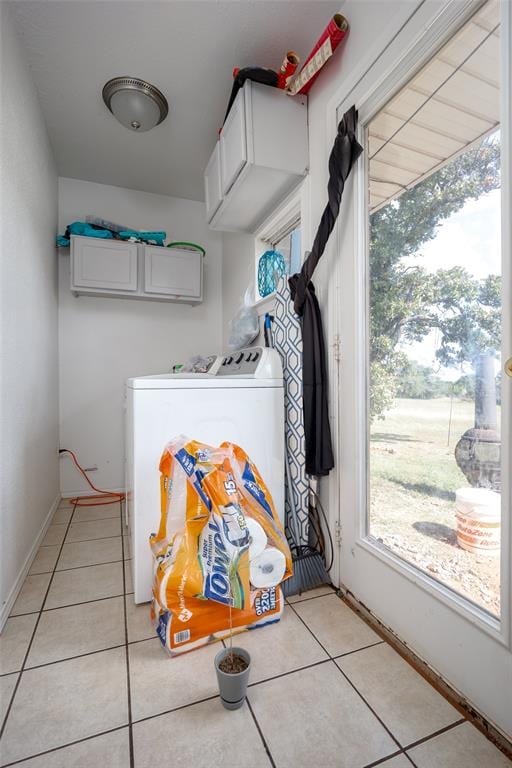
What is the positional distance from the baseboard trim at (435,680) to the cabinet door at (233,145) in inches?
77.3

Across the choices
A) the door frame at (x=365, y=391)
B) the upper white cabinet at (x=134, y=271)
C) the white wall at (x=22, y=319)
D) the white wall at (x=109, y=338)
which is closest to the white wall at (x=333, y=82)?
the door frame at (x=365, y=391)

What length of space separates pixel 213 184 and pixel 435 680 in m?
2.49

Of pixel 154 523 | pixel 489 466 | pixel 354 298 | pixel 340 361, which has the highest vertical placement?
pixel 354 298

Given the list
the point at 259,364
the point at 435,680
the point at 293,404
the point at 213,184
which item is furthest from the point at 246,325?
the point at 435,680

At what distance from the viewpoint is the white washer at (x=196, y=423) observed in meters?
1.37

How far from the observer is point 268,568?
1.14 m

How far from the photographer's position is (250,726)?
863 mm

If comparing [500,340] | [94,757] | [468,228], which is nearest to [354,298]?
[468,228]

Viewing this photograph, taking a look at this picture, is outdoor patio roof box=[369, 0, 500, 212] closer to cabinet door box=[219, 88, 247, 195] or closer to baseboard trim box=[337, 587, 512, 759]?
cabinet door box=[219, 88, 247, 195]

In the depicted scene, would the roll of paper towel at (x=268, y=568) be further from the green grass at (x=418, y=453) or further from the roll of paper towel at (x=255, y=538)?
the green grass at (x=418, y=453)

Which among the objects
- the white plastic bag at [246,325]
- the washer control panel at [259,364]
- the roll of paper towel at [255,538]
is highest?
the white plastic bag at [246,325]

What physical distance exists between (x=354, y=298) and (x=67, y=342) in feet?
7.64

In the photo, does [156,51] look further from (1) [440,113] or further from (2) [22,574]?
(2) [22,574]

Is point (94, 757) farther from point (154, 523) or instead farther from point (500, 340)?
point (500, 340)
